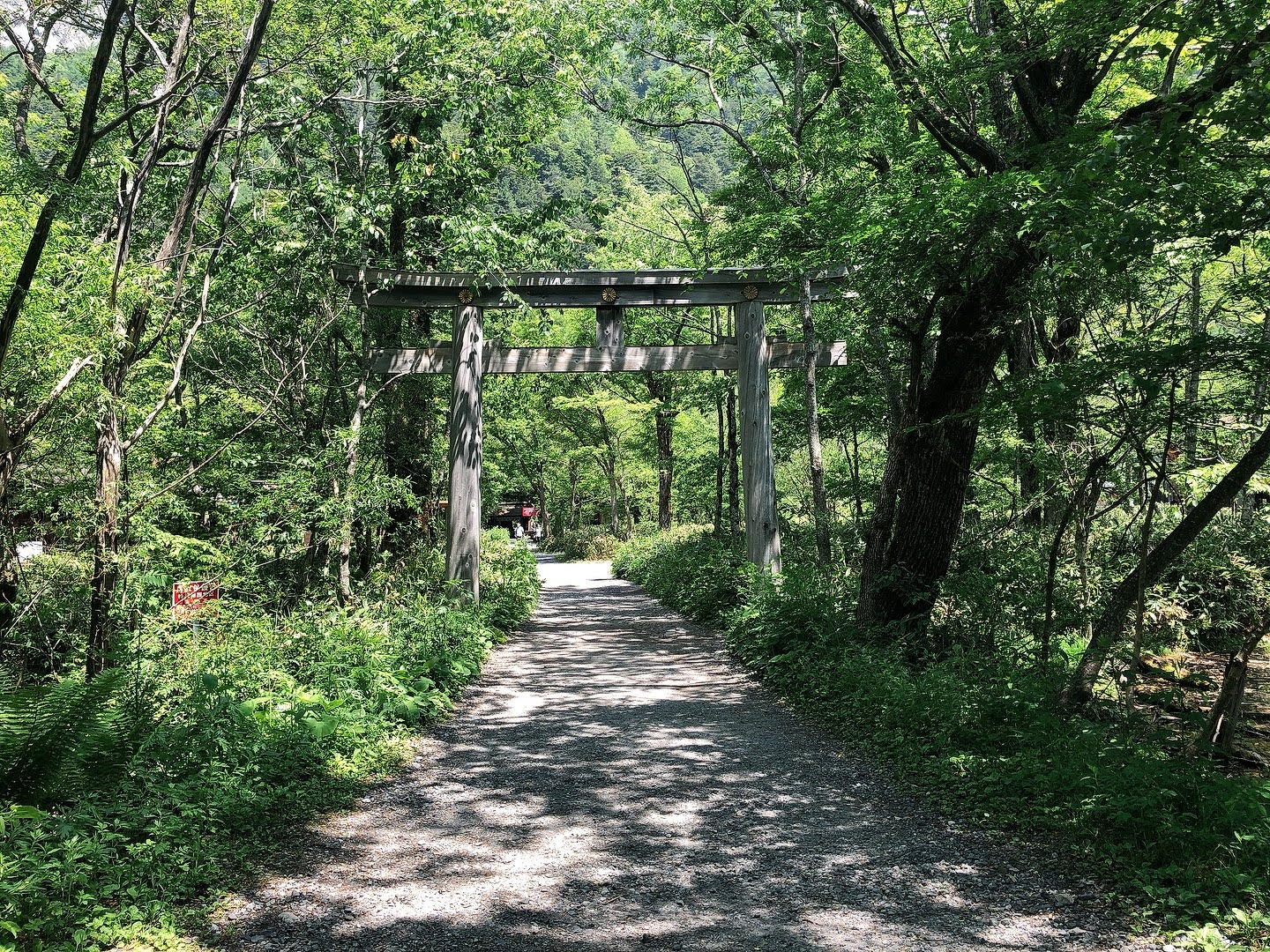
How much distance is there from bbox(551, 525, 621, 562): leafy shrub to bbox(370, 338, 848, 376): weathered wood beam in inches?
698

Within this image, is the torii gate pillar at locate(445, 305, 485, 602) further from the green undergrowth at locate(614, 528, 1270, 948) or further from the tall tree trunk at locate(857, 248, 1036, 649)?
the tall tree trunk at locate(857, 248, 1036, 649)

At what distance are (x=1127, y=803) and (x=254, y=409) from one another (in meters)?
9.93

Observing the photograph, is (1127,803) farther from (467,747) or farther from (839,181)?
(839,181)

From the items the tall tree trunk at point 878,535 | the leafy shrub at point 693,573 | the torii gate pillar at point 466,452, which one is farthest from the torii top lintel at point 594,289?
the tall tree trunk at point 878,535

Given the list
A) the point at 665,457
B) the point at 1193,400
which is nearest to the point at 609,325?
the point at 1193,400

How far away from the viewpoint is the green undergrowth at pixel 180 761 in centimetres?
308

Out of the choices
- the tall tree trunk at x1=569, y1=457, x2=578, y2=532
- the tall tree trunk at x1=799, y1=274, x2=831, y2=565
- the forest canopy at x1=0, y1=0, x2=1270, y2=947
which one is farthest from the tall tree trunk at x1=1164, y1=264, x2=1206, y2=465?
the tall tree trunk at x1=569, y1=457, x2=578, y2=532

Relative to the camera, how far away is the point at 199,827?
12.7 ft

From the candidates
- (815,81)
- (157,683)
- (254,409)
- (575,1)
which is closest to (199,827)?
(157,683)

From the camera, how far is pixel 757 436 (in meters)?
12.0

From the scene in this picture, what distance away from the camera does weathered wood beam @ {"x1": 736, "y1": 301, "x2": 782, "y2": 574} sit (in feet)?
38.5

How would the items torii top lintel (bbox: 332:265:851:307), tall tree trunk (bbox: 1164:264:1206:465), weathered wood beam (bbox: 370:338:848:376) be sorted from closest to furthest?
tall tree trunk (bbox: 1164:264:1206:465) < torii top lintel (bbox: 332:265:851:307) < weathered wood beam (bbox: 370:338:848:376)

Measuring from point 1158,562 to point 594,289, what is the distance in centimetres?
822

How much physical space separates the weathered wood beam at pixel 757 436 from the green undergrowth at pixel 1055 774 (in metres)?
3.36
